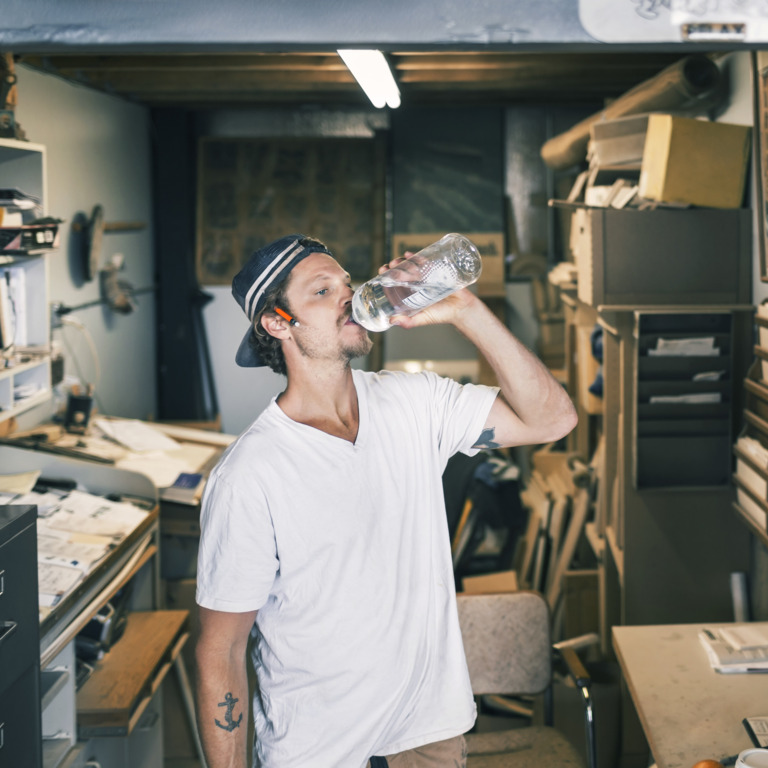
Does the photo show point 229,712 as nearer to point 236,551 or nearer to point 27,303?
point 236,551

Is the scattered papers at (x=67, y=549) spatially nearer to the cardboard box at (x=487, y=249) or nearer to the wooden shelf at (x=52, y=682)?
the wooden shelf at (x=52, y=682)

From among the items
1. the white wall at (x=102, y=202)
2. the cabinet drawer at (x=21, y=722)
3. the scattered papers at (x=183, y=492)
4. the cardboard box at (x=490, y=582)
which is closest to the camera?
the cabinet drawer at (x=21, y=722)

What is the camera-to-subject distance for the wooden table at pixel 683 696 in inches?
75.2

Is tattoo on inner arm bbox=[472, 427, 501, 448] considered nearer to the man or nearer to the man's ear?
the man

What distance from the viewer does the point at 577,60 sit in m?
4.38

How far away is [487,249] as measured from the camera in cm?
618

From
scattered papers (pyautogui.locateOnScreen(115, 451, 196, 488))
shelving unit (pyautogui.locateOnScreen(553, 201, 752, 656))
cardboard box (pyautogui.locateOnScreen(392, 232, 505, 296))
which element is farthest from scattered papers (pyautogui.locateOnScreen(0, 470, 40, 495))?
cardboard box (pyautogui.locateOnScreen(392, 232, 505, 296))

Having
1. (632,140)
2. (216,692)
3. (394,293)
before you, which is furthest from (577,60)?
(216,692)

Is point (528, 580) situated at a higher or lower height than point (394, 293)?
lower

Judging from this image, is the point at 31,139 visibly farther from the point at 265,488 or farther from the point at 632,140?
the point at 265,488

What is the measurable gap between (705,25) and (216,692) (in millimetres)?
1403

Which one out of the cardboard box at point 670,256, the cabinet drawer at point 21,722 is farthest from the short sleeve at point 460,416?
the cardboard box at point 670,256

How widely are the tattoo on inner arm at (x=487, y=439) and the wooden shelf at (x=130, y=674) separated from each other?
4.79ft

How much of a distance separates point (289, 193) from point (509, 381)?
489cm
